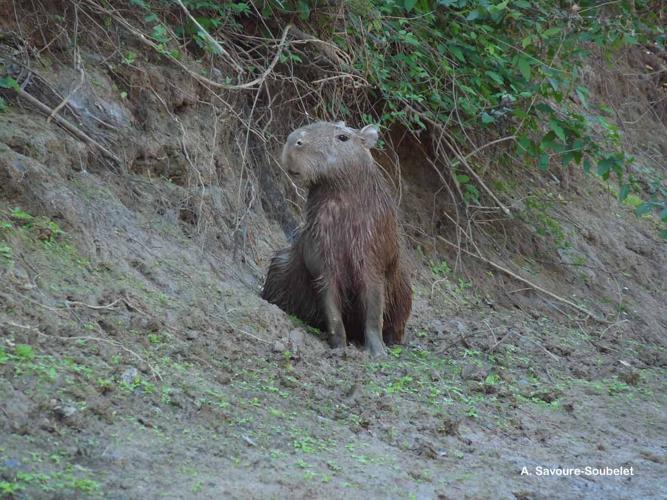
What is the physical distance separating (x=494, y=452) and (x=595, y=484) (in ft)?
1.56

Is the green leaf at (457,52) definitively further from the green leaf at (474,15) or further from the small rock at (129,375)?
the small rock at (129,375)

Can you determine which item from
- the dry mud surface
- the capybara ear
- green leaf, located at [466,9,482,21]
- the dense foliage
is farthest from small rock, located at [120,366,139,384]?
green leaf, located at [466,9,482,21]

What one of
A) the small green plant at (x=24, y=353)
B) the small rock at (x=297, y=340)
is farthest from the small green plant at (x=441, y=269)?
the small green plant at (x=24, y=353)

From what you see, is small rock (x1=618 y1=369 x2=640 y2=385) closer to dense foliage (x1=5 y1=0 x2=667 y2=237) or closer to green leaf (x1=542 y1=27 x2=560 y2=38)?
dense foliage (x1=5 y1=0 x2=667 y2=237)

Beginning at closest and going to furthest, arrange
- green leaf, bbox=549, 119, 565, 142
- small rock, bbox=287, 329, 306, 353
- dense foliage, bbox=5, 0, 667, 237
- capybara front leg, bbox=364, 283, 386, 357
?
small rock, bbox=287, 329, 306, 353, capybara front leg, bbox=364, 283, 386, 357, dense foliage, bbox=5, 0, 667, 237, green leaf, bbox=549, 119, 565, 142

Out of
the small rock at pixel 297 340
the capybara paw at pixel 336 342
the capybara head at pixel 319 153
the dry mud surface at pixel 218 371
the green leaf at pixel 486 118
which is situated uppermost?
the green leaf at pixel 486 118

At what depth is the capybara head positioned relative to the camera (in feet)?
21.2

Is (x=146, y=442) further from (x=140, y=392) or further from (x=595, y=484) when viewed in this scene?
(x=595, y=484)

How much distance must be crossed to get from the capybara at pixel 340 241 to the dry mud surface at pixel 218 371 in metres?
0.28

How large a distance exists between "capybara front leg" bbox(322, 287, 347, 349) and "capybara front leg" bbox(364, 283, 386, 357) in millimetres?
164

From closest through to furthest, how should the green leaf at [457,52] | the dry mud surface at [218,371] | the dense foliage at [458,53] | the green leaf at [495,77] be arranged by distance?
the dry mud surface at [218,371] → the dense foliage at [458,53] → the green leaf at [495,77] → the green leaf at [457,52]

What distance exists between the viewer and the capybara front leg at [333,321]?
6309 mm

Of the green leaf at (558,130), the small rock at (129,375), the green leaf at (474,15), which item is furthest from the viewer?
the green leaf at (558,130)

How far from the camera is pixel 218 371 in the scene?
4.83 m
